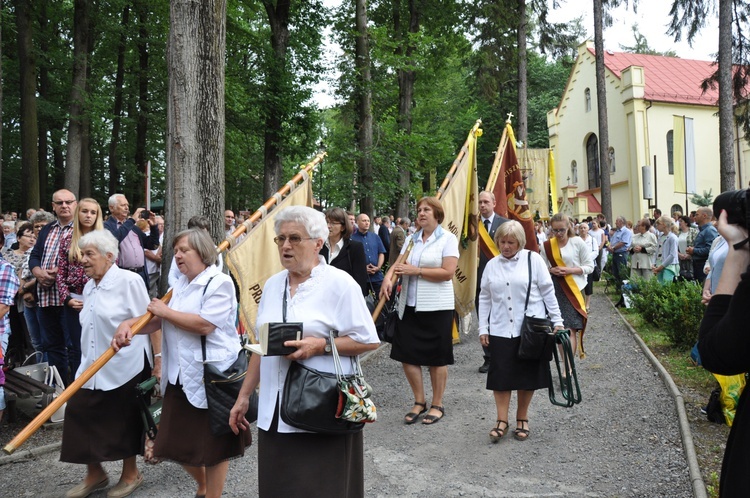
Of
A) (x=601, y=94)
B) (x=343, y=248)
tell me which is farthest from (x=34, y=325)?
(x=601, y=94)

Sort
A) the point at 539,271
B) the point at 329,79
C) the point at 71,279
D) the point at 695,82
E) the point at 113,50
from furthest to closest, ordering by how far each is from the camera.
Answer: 1. the point at 695,82
2. the point at 113,50
3. the point at 329,79
4. the point at 71,279
5. the point at 539,271

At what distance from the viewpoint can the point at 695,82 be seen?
44.8 m

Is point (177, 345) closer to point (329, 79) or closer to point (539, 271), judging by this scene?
point (539, 271)

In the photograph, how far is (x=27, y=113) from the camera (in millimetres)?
17234

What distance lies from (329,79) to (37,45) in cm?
1005

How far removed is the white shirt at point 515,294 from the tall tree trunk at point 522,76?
617 inches

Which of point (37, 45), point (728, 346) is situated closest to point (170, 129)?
point (728, 346)

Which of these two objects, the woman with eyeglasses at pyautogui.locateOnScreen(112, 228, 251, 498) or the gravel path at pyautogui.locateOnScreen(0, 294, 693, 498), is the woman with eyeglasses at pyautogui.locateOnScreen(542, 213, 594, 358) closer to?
the gravel path at pyautogui.locateOnScreen(0, 294, 693, 498)

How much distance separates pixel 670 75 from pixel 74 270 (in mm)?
46382

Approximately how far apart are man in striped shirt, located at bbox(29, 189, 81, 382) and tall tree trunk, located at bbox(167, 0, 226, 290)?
3.48 feet

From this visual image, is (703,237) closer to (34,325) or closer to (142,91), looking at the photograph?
(34,325)

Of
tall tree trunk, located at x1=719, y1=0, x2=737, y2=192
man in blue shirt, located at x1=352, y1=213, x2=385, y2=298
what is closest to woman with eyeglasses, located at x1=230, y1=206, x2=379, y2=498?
man in blue shirt, located at x1=352, y1=213, x2=385, y2=298

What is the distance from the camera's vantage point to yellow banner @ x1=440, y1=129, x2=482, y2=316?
8297mm

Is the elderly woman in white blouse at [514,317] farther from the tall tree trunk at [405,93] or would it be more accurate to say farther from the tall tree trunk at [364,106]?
the tall tree trunk at [405,93]
